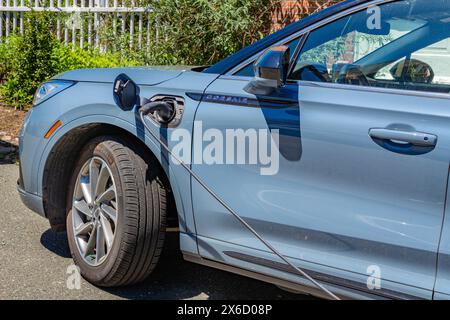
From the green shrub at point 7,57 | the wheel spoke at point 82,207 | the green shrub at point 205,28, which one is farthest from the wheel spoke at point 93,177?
the green shrub at point 7,57

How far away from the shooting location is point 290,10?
807cm

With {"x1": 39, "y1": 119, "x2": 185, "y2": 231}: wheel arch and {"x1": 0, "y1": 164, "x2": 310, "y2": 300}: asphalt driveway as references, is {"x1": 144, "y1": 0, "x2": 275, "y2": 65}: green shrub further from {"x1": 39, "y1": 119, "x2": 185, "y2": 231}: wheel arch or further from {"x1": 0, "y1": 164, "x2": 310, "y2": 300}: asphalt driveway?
{"x1": 39, "y1": 119, "x2": 185, "y2": 231}: wheel arch

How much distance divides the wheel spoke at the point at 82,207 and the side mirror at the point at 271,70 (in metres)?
1.37

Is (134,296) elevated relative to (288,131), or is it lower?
lower

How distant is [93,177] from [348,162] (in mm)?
1672

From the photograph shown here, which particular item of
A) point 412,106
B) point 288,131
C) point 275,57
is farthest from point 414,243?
point 275,57

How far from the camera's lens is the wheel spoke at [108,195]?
369cm

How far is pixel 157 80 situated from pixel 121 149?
1.48ft

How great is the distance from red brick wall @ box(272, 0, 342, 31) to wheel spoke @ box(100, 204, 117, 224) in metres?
4.99

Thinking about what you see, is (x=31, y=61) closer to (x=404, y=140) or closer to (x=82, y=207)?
(x=82, y=207)

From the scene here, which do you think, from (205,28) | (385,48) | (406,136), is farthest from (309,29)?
(205,28)

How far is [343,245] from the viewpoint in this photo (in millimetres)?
2957

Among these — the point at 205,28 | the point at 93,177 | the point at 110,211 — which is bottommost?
the point at 110,211

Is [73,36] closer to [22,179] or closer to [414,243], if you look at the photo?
[22,179]
